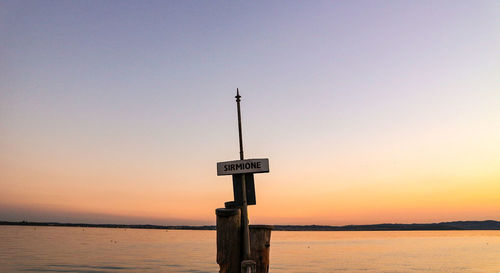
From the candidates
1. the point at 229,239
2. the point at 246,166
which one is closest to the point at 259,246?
the point at 229,239

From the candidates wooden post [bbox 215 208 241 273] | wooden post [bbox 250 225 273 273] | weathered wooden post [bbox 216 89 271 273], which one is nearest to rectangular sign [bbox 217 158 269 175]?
weathered wooden post [bbox 216 89 271 273]

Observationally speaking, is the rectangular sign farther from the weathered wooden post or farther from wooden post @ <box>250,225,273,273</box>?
wooden post @ <box>250,225,273,273</box>

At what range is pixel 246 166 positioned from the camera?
7.34 m

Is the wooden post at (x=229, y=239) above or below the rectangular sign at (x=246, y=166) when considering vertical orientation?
below

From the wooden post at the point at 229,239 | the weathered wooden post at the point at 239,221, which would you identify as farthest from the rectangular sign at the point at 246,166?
the wooden post at the point at 229,239

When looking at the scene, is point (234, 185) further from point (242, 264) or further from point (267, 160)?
point (242, 264)

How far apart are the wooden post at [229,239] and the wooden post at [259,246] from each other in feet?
1.37

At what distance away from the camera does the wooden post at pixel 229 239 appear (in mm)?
7340

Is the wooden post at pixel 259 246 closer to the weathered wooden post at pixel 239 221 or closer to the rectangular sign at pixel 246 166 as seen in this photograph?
the weathered wooden post at pixel 239 221

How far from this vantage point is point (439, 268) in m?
45.1

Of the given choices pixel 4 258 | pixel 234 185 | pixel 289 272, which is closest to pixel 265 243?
pixel 234 185

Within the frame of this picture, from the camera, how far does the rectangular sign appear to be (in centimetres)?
728

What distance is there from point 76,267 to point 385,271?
29401 millimetres

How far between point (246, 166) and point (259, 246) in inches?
60.7
